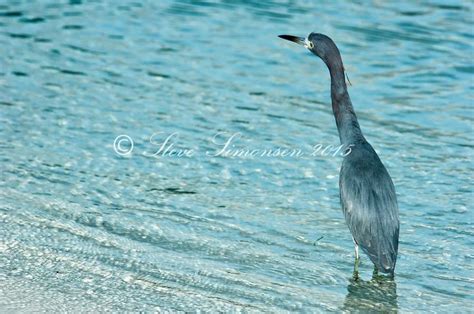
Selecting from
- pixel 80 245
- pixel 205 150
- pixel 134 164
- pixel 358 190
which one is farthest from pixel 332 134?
pixel 80 245

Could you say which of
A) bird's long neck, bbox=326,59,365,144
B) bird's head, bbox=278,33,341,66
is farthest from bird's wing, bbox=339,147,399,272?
bird's head, bbox=278,33,341,66

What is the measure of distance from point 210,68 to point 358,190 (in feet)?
15.1

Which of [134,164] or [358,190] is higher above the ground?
[358,190]

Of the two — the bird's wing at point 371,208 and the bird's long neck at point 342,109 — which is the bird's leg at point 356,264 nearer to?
the bird's wing at point 371,208

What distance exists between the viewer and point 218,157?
28.1ft

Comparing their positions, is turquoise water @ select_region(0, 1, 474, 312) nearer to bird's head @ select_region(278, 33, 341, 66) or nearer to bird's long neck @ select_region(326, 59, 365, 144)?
bird's long neck @ select_region(326, 59, 365, 144)

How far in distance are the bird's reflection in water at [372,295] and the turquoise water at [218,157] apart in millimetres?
16

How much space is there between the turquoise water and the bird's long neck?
61 centimetres

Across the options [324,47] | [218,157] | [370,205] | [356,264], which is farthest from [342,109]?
[356,264]

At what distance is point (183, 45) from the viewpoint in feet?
38.5

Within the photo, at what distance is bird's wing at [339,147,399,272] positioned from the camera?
630cm

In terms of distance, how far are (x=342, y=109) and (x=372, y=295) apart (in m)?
1.86

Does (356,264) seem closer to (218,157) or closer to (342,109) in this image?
(342,109)

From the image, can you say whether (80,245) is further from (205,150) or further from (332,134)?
(332,134)
